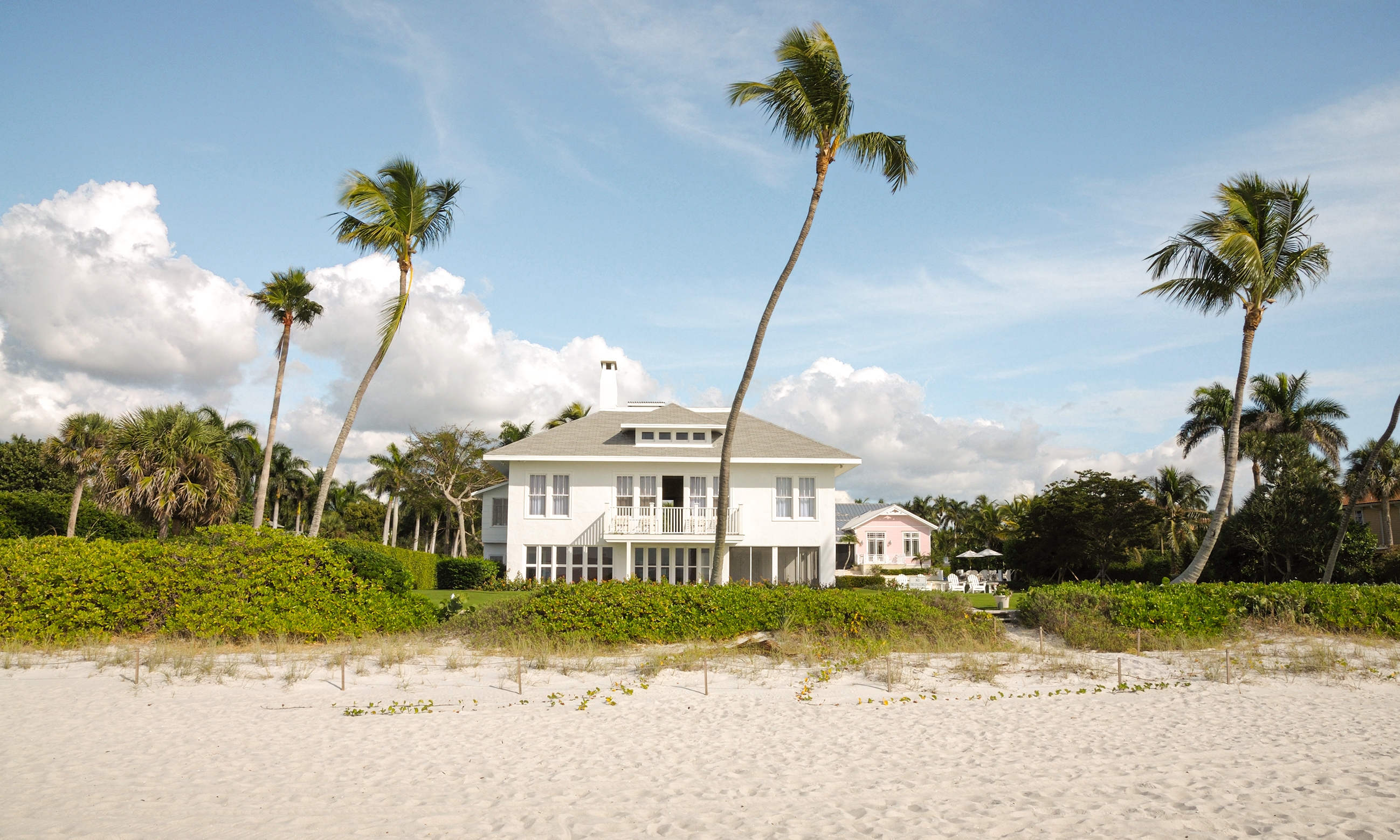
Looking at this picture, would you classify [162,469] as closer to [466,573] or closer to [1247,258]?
[466,573]

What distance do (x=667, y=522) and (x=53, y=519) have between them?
88.2 ft

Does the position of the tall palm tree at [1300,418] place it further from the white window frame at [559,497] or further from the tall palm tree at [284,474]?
the tall palm tree at [284,474]

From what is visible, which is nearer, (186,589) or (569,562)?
(186,589)

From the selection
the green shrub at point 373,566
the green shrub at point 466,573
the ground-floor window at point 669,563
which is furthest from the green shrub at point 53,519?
the green shrub at point 373,566

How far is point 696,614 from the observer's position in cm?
1457

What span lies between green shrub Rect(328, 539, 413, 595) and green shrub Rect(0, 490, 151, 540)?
65.9ft

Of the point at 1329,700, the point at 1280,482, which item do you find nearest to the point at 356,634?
the point at 1329,700

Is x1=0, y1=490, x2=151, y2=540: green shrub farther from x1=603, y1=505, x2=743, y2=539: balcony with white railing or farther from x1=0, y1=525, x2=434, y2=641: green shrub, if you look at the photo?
x1=0, y1=525, x2=434, y2=641: green shrub

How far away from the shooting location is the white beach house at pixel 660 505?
27672 millimetres

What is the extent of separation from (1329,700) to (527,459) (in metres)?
21.7

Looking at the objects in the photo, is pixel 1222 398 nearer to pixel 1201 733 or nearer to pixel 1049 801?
pixel 1201 733

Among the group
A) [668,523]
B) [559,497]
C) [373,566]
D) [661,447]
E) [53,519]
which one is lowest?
[373,566]

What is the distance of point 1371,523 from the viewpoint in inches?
1708

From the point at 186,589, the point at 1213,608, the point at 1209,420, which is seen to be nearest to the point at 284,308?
the point at 186,589
